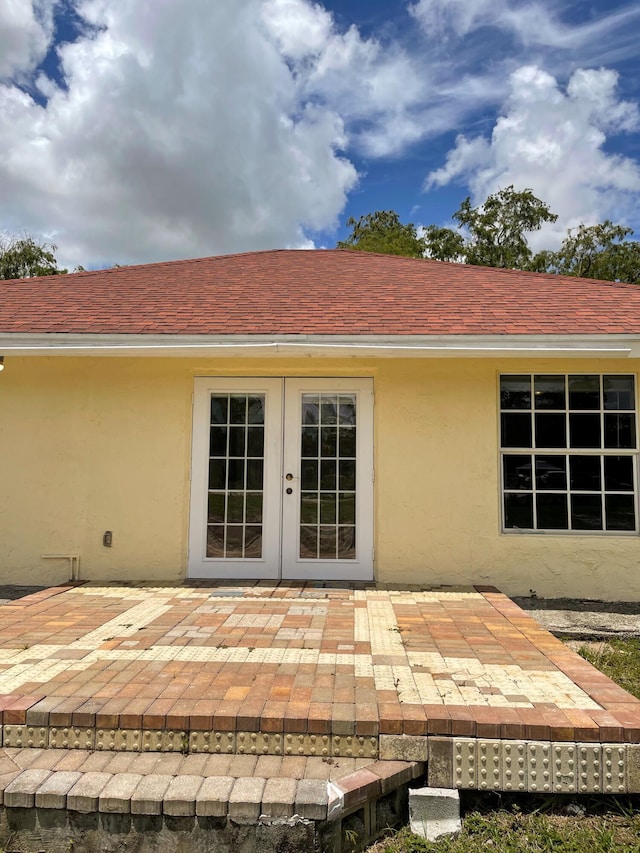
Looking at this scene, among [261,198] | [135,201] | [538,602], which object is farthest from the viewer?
[135,201]

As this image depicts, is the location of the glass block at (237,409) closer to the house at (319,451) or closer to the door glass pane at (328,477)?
the house at (319,451)

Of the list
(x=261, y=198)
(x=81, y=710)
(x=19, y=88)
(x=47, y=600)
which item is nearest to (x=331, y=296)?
(x=47, y=600)

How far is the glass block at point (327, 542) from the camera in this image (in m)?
5.98

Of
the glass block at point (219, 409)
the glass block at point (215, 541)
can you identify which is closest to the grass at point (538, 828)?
the glass block at point (215, 541)

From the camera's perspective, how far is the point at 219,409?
6168 mm

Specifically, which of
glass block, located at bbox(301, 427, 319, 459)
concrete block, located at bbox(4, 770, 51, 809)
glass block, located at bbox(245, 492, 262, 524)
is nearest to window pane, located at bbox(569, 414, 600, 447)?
glass block, located at bbox(301, 427, 319, 459)

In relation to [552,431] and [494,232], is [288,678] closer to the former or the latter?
[552,431]

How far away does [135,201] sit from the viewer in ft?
88.7

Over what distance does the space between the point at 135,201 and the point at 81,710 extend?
95.3 feet

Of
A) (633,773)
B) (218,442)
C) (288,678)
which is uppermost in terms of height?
(218,442)

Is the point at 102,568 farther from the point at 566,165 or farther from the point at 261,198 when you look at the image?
the point at 566,165

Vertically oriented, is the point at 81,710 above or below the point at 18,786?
above

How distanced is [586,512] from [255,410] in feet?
13.1

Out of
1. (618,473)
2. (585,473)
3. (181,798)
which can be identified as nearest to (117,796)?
(181,798)
